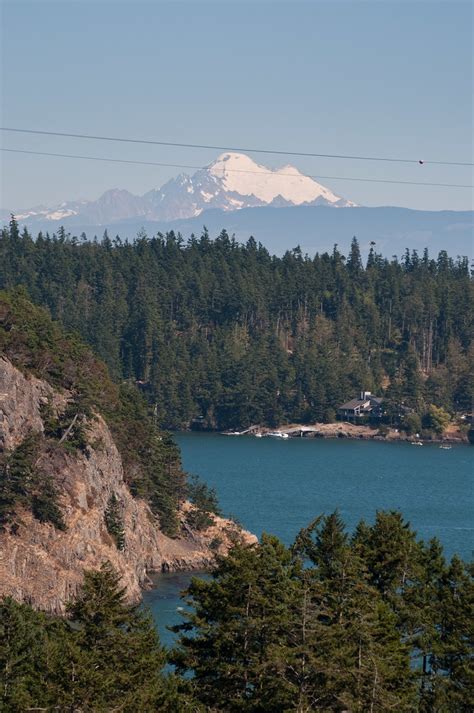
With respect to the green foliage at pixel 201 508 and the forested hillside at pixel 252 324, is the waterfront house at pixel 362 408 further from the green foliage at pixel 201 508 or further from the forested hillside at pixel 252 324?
the green foliage at pixel 201 508

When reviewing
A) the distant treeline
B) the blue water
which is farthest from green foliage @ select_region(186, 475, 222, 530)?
the distant treeline

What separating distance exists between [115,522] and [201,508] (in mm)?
10276

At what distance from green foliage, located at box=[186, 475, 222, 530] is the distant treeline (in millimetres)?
29676

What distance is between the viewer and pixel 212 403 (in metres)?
120

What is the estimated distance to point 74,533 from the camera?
163ft

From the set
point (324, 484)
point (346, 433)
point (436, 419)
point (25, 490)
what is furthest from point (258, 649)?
point (436, 419)

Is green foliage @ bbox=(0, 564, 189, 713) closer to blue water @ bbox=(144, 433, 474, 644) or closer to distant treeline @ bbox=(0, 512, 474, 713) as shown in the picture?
distant treeline @ bbox=(0, 512, 474, 713)

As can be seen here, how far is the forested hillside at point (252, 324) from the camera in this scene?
11969 centimetres

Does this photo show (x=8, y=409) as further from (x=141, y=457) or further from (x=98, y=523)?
(x=141, y=457)

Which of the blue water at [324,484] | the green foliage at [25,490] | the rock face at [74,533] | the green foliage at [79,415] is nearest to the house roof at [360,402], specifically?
the blue water at [324,484]

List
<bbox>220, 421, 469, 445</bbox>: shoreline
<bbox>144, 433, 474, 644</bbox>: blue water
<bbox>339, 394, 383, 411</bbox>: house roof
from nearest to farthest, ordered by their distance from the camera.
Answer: <bbox>144, 433, 474, 644</bbox>: blue water, <bbox>220, 421, 469, 445</bbox>: shoreline, <bbox>339, 394, 383, 411</bbox>: house roof

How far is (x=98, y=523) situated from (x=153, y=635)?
23.8 metres

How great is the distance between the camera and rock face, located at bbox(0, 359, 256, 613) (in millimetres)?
47281

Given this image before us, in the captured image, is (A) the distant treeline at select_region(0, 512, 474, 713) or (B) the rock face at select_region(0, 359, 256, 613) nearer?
(A) the distant treeline at select_region(0, 512, 474, 713)
